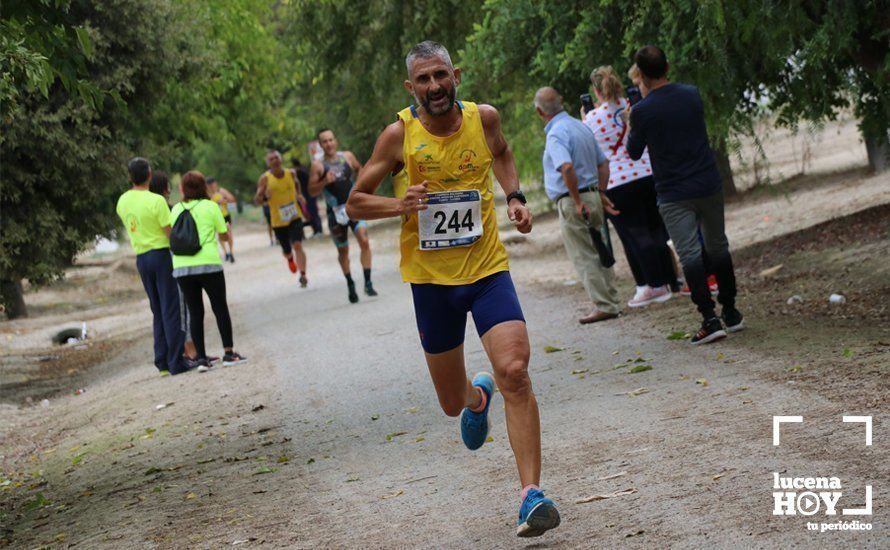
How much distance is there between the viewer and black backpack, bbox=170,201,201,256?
44.1 feet

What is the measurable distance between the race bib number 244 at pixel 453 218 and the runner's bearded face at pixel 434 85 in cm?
39

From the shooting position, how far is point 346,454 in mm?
8359

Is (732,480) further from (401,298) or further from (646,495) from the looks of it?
(401,298)

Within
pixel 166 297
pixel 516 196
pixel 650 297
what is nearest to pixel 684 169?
pixel 650 297

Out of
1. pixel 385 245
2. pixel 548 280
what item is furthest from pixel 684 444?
pixel 385 245

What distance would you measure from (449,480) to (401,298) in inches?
417

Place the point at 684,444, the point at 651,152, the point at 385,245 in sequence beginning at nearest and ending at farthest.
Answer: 1. the point at 684,444
2. the point at 651,152
3. the point at 385,245

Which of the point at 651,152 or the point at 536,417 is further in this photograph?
the point at 651,152

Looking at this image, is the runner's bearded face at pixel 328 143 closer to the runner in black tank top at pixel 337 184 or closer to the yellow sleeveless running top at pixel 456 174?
the runner in black tank top at pixel 337 184

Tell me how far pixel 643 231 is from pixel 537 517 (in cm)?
763

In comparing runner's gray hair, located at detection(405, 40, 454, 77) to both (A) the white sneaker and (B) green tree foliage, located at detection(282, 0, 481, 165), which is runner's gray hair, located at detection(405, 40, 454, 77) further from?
(B) green tree foliage, located at detection(282, 0, 481, 165)

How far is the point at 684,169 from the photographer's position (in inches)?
397

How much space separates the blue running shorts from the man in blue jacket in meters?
4.03

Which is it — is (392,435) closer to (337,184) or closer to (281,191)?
(337,184)
